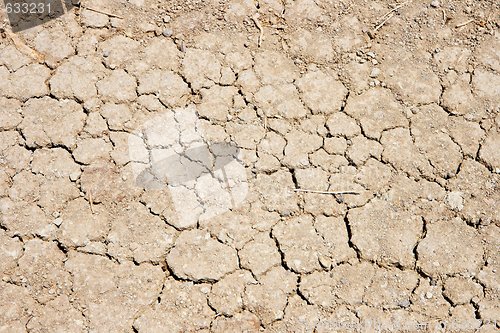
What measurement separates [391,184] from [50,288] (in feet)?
6.77

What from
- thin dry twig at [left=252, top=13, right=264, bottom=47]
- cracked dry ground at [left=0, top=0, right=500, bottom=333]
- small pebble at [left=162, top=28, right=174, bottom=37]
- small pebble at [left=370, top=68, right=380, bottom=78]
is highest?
thin dry twig at [left=252, top=13, right=264, bottom=47]

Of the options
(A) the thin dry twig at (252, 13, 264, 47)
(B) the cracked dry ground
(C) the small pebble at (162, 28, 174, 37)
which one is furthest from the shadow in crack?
(A) the thin dry twig at (252, 13, 264, 47)

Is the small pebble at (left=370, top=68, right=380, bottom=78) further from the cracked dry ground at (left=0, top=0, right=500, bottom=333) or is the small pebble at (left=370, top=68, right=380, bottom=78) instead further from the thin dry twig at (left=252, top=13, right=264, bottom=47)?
the thin dry twig at (left=252, top=13, right=264, bottom=47)

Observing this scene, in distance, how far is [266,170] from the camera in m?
3.16

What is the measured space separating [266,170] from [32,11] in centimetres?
202

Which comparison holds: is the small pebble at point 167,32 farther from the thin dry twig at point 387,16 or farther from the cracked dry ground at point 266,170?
the thin dry twig at point 387,16

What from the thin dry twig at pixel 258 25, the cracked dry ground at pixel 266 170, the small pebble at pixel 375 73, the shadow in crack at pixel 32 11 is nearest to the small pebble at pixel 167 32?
the cracked dry ground at pixel 266 170

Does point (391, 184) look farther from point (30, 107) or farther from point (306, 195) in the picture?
point (30, 107)

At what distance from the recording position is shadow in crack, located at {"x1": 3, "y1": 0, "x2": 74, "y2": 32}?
11.8 ft

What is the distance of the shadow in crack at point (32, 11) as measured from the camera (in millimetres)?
3590

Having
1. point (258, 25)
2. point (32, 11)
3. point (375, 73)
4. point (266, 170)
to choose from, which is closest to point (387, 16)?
point (375, 73)

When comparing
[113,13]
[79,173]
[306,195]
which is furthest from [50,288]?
[113,13]

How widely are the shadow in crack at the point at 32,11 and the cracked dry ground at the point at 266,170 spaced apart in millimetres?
97

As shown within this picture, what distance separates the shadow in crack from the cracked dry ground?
3.8 inches
